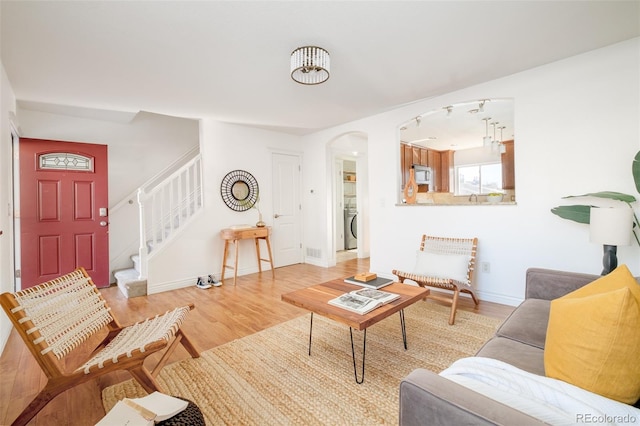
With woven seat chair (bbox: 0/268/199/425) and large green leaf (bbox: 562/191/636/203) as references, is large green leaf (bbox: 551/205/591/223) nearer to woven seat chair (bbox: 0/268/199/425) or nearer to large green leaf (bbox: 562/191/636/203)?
large green leaf (bbox: 562/191/636/203)

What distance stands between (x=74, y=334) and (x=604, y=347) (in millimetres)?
2419

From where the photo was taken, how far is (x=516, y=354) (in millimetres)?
1311

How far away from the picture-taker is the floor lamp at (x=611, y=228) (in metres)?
2.08

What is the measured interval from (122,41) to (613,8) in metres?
3.49

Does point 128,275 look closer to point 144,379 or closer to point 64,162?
point 64,162

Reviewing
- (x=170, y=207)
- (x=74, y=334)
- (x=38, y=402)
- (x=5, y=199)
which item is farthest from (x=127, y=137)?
(x=38, y=402)

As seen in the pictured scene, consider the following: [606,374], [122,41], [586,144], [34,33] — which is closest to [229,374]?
[606,374]

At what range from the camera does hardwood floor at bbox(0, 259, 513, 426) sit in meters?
1.65

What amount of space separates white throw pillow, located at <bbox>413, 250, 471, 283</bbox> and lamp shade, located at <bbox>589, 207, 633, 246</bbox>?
1.00 metres

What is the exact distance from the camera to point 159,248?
152 inches

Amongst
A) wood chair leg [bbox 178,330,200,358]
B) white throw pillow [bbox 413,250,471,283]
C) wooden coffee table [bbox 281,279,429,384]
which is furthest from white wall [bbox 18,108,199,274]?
white throw pillow [bbox 413,250,471,283]

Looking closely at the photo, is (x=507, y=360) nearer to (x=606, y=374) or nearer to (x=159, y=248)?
(x=606, y=374)

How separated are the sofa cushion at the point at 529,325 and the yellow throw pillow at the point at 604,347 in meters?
0.54

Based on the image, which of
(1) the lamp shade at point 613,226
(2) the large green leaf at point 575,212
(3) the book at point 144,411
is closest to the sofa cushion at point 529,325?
(1) the lamp shade at point 613,226
